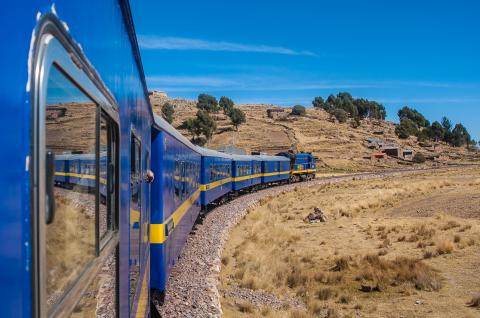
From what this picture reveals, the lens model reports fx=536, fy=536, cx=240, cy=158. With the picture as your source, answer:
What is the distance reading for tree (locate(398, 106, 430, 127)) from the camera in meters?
176

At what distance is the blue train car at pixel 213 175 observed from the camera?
2192cm

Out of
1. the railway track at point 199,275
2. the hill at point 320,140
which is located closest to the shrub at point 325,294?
the railway track at point 199,275

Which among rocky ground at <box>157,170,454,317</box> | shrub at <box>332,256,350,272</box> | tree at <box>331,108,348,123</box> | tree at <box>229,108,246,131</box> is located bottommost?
shrub at <box>332,256,350,272</box>

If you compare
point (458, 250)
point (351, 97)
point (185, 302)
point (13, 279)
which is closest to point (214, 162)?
point (458, 250)

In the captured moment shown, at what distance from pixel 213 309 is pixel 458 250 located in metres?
13.2

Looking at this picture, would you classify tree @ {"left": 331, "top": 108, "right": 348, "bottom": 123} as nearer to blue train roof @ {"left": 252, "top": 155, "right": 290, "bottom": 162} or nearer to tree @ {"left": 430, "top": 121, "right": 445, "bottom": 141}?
tree @ {"left": 430, "top": 121, "right": 445, "bottom": 141}

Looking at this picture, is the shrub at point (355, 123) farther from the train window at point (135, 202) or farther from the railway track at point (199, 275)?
the train window at point (135, 202)

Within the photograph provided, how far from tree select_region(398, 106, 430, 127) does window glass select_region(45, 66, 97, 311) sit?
183 meters

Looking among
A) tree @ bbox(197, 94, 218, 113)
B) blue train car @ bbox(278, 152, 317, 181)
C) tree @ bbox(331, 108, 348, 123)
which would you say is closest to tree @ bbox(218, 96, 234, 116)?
tree @ bbox(197, 94, 218, 113)

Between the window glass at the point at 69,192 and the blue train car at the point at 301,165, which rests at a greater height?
the window glass at the point at 69,192

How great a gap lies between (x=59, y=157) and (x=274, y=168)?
155 ft

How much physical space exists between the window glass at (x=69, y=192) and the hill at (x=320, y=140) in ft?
301

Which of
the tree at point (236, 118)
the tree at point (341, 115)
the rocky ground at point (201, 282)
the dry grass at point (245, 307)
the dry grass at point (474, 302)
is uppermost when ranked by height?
the tree at point (341, 115)

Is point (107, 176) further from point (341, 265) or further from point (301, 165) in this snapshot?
point (301, 165)
